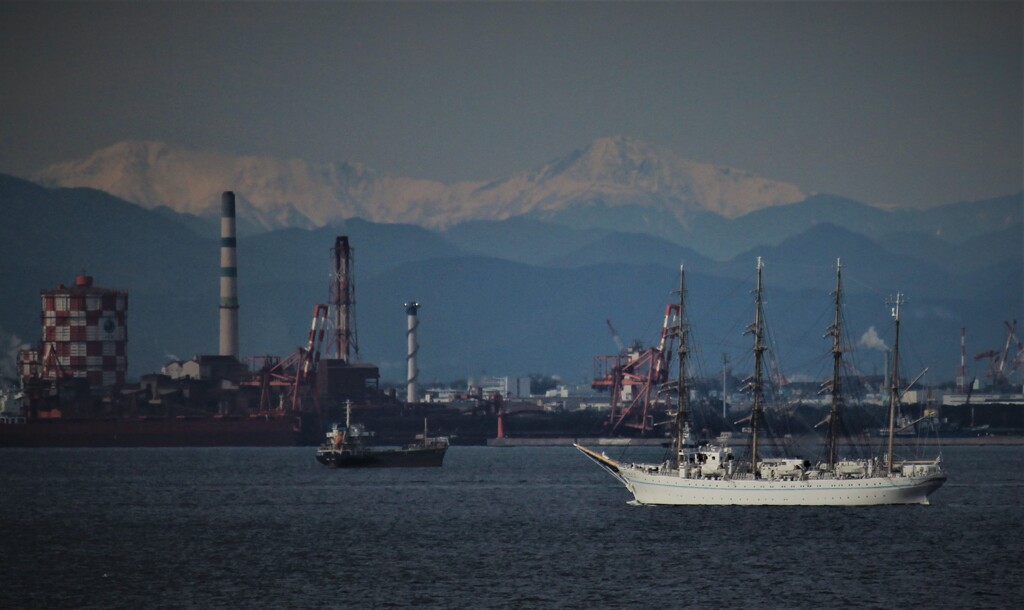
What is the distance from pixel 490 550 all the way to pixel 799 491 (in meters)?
26.0

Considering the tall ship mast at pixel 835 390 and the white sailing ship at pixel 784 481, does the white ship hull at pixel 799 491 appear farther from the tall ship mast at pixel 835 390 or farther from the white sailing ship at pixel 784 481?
the tall ship mast at pixel 835 390

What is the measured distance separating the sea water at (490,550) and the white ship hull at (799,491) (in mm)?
1009

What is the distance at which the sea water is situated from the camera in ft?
234

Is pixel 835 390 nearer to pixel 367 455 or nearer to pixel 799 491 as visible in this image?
pixel 799 491

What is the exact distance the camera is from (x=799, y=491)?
106m

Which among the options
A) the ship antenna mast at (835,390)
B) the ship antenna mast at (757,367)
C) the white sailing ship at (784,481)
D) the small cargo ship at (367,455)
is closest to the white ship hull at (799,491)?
the white sailing ship at (784,481)

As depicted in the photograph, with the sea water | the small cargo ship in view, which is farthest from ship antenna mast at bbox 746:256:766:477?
the small cargo ship

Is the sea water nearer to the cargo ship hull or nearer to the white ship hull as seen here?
the white ship hull

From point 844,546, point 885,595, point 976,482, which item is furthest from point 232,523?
point 976,482

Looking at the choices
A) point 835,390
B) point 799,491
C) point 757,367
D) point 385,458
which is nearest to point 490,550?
point 799,491

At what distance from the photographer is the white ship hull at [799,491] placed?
106438 mm

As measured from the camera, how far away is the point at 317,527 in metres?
103

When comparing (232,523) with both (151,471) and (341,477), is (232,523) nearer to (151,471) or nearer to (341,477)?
(341,477)

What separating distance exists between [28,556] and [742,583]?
121ft
